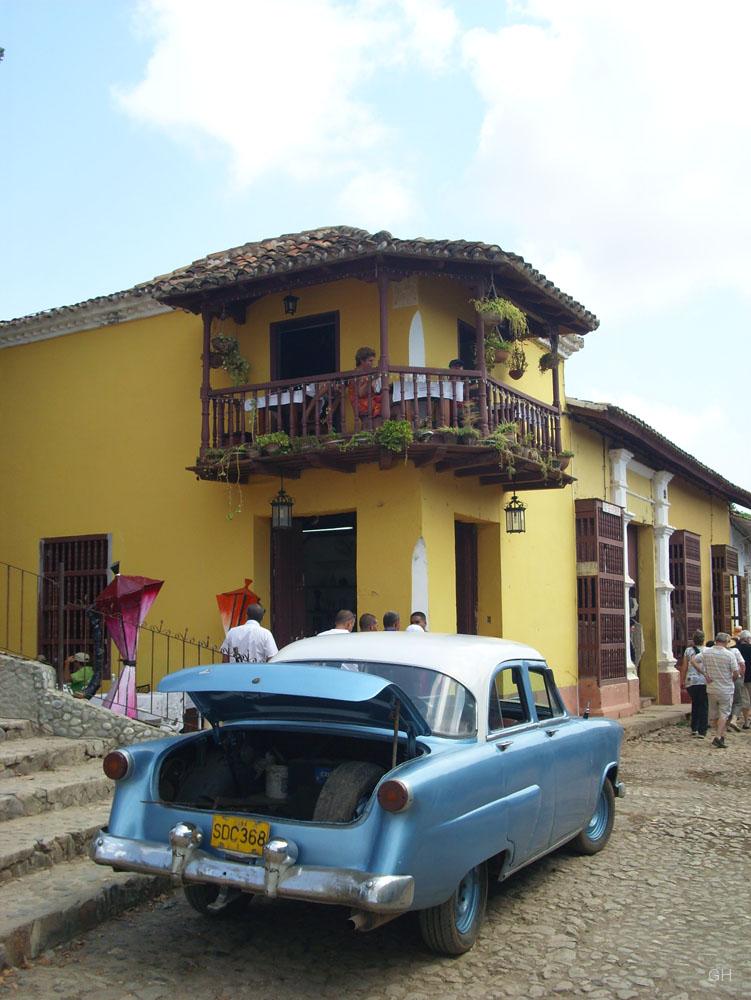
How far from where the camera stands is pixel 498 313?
11.7m

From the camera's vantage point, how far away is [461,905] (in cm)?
485

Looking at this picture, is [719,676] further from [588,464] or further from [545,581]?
[588,464]

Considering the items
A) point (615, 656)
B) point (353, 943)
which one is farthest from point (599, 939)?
point (615, 656)

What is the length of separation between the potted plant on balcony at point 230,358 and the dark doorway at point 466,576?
A: 3525 mm

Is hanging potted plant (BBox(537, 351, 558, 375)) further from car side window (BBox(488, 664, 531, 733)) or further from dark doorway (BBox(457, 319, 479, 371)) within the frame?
car side window (BBox(488, 664, 531, 733))

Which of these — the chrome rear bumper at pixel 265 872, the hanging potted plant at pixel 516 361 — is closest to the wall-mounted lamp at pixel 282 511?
the hanging potted plant at pixel 516 361

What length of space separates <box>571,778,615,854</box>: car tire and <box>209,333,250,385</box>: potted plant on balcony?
7.67 metres

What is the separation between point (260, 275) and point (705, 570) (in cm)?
1486

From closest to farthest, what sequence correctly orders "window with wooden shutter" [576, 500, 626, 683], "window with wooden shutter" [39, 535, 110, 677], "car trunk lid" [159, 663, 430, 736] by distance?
"car trunk lid" [159, 663, 430, 736]
"window with wooden shutter" [39, 535, 110, 677]
"window with wooden shutter" [576, 500, 626, 683]

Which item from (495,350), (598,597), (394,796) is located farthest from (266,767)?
(598,597)

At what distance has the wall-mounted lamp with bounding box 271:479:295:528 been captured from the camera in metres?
12.1

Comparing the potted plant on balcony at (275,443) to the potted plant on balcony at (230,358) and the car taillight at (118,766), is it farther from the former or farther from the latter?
the car taillight at (118,766)

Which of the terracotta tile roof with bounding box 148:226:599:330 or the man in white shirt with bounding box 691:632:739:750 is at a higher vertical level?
the terracotta tile roof with bounding box 148:226:599:330

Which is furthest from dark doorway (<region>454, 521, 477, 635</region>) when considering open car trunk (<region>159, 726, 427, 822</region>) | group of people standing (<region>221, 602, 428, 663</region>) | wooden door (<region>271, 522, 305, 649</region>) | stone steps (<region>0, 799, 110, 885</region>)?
open car trunk (<region>159, 726, 427, 822</region>)
